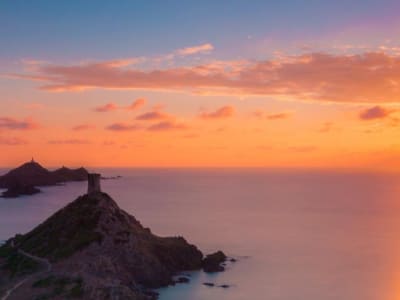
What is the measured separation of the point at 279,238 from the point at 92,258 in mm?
57360

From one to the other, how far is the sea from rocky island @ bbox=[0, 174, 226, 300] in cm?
377

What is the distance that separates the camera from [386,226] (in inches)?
4914

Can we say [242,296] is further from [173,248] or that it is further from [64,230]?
[64,230]

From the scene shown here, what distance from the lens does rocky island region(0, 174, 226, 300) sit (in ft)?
155

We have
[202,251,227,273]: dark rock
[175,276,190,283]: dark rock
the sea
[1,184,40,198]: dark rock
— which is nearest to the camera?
[175,276,190,283]: dark rock

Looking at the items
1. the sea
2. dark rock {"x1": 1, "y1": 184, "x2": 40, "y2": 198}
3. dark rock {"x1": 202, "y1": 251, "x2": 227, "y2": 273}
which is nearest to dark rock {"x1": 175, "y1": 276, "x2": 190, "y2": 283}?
the sea

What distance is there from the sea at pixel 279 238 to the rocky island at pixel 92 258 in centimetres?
377

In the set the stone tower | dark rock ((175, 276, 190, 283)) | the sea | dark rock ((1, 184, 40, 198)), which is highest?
the stone tower

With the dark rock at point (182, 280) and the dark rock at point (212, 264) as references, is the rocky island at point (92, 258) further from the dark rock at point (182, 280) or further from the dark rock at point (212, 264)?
the dark rock at point (182, 280)

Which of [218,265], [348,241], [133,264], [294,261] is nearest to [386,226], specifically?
[348,241]

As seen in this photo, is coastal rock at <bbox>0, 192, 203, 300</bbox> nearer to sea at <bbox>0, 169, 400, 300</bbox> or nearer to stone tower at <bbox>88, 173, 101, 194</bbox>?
stone tower at <bbox>88, 173, 101, 194</bbox>

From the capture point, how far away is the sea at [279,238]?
6419 cm

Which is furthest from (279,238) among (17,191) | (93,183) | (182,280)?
(17,191)

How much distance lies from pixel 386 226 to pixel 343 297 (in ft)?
231
